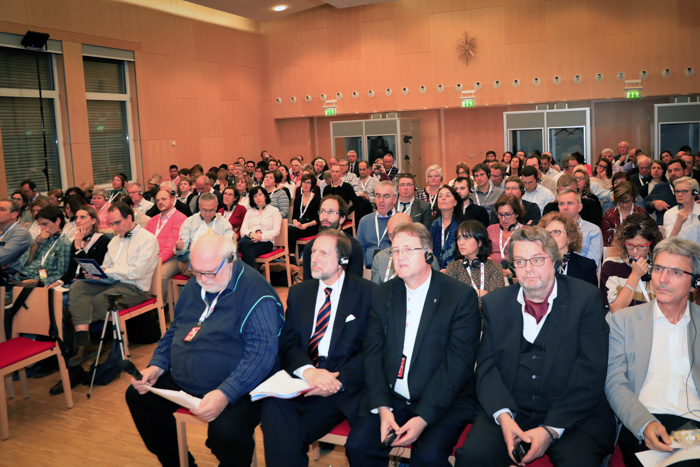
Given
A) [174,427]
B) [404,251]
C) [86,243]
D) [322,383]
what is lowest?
[174,427]

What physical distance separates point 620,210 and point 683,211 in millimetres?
544

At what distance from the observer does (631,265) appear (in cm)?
355

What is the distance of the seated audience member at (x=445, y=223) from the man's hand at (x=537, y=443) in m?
2.92

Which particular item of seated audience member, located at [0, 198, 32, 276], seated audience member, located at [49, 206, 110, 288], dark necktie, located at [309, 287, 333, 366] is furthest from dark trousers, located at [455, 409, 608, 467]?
seated audience member, located at [0, 198, 32, 276]

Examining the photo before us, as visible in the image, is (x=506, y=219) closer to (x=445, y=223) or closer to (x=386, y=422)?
(x=445, y=223)

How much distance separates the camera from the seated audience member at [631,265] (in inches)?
134

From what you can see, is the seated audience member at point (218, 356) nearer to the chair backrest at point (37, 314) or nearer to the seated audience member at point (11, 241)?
the chair backrest at point (37, 314)

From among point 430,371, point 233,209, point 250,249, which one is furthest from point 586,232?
point 233,209

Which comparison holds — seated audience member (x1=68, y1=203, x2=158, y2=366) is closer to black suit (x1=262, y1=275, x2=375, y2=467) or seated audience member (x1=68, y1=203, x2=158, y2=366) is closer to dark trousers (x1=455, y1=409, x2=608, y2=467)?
black suit (x1=262, y1=275, x2=375, y2=467)

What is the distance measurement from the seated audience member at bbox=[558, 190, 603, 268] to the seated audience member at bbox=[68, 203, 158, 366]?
12.1 ft

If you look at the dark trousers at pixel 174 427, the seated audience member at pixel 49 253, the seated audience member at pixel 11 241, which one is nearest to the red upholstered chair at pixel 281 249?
the seated audience member at pixel 49 253

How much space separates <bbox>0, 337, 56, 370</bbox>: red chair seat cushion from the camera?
155 inches

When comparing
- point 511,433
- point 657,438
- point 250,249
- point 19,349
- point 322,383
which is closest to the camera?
point 657,438

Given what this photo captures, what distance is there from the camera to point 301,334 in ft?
10.2
